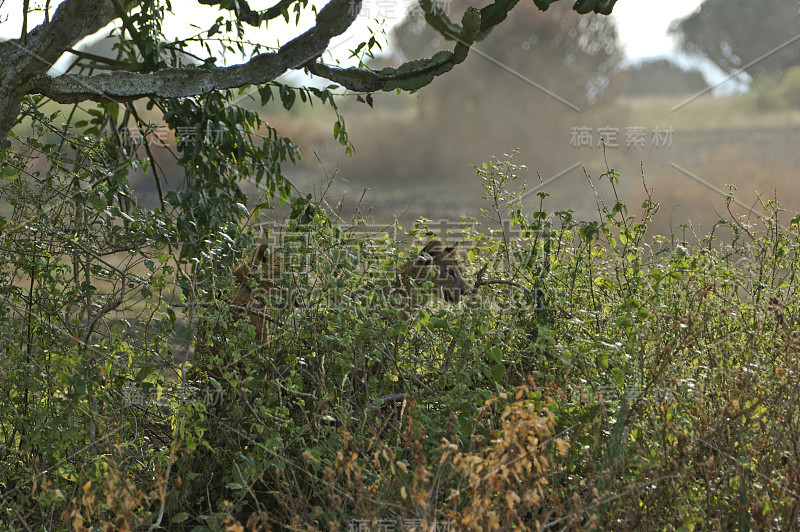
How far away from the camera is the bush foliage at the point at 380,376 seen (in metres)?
2.65

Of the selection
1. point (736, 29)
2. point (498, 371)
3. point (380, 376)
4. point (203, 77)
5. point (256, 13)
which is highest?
point (736, 29)

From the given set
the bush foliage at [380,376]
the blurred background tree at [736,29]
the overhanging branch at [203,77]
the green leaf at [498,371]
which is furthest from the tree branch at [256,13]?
the blurred background tree at [736,29]

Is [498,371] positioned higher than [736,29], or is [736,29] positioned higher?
[736,29]

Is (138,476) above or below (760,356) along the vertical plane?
below

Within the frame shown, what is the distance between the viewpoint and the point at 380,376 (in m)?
3.68

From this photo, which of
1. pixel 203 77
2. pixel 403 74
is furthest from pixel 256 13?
pixel 403 74

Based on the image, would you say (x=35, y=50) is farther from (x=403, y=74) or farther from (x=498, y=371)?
(x=498, y=371)

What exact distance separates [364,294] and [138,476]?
1.33 metres

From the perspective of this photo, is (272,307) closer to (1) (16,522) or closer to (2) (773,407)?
(1) (16,522)

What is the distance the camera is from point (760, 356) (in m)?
3.65

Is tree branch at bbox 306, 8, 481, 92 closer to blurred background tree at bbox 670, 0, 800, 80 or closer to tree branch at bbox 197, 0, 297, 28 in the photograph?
tree branch at bbox 197, 0, 297, 28

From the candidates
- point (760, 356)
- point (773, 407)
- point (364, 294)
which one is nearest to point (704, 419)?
point (773, 407)

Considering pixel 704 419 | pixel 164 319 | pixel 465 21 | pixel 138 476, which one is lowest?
pixel 138 476

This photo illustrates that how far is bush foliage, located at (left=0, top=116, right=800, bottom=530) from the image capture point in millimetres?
2654
